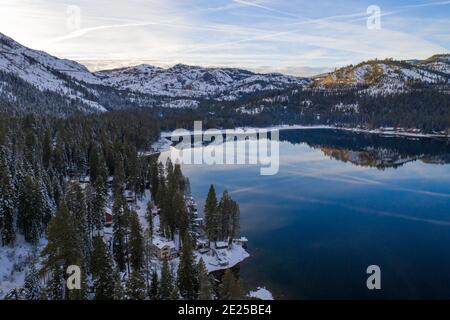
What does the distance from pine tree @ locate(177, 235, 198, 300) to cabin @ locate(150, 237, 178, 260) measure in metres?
10.8

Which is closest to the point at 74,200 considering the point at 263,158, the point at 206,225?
the point at 206,225

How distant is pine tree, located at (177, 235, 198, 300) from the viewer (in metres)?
43.4

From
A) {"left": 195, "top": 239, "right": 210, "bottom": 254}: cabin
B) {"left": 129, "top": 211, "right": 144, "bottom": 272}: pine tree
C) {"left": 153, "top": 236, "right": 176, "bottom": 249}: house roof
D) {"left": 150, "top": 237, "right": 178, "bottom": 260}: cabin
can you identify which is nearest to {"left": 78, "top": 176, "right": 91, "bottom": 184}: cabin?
{"left": 153, "top": 236, "right": 176, "bottom": 249}: house roof

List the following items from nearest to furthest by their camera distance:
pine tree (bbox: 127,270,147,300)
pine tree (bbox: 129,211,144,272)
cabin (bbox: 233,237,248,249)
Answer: pine tree (bbox: 127,270,147,300) < pine tree (bbox: 129,211,144,272) < cabin (bbox: 233,237,248,249)

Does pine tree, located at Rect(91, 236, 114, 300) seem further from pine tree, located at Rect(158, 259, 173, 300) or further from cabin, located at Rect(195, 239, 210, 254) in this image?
cabin, located at Rect(195, 239, 210, 254)

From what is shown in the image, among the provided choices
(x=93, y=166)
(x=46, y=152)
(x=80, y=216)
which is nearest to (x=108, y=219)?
(x=80, y=216)

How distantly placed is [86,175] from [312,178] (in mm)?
61246

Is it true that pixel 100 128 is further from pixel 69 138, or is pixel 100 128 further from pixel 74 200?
pixel 74 200

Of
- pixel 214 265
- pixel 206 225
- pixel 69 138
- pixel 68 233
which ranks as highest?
pixel 69 138

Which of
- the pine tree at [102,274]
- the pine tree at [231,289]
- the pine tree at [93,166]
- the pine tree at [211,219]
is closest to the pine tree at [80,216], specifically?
the pine tree at [102,274]

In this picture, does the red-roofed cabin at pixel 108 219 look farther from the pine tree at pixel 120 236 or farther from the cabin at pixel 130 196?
the cabin at pixel 130 196

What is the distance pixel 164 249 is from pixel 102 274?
14981 mm

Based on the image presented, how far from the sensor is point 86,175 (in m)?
97.5

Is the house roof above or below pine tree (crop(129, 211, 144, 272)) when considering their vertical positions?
below
